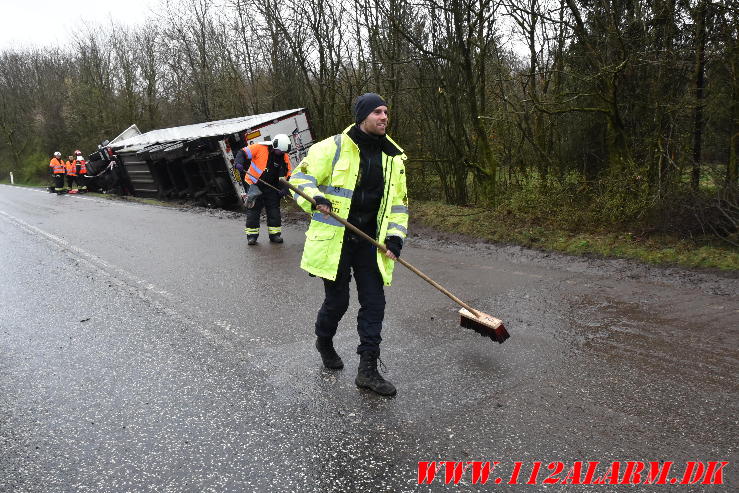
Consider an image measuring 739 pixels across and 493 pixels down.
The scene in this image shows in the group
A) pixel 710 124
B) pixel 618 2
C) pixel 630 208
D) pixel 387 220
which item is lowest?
pixel 630 208

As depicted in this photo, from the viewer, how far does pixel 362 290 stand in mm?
3674

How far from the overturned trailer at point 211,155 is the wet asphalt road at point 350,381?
6.78m

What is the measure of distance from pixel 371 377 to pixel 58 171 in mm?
22143

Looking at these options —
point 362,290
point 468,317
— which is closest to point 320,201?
point 362,290

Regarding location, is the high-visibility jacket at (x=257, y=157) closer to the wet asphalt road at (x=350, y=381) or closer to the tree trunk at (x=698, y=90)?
the wet asphalt road at (x=350, y=381)

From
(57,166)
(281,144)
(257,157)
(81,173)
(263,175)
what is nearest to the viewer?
(281,144)

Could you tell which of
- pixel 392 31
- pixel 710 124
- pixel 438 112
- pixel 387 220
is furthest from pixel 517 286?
pixel 392 31

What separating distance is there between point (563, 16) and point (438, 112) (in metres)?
3.11

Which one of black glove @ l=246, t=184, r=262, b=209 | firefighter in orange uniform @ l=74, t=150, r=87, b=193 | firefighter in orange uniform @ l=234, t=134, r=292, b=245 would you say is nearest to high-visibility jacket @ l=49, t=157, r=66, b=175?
firefighter in orange uniform @ l=74, t=150, r=87, b=193

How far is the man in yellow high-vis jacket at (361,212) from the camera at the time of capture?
137 inches

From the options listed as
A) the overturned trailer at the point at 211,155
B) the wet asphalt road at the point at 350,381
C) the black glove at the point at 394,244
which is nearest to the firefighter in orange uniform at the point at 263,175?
the wet asphalt road at the point at 350,381

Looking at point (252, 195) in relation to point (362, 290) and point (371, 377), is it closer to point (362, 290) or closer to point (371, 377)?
point (362, 290)

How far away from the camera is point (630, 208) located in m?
7.59

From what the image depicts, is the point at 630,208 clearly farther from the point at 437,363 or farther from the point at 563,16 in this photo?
the point at 437,363
